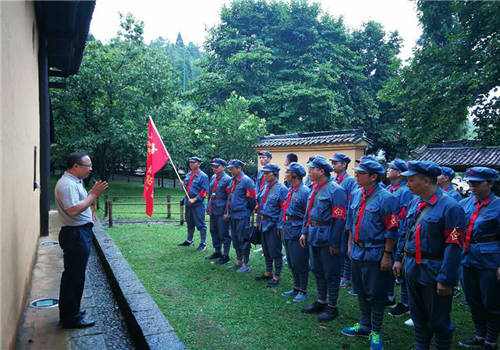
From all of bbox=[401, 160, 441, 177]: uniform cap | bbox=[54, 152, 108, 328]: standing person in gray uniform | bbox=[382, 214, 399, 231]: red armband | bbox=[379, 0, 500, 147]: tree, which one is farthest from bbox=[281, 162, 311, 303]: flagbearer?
bbox=[379, 0, 500, 147]: tree

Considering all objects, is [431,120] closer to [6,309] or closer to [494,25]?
[494,25]

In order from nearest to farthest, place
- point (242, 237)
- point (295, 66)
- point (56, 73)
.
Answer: point (242, 237) < point (56, 73) < point (295, 66)

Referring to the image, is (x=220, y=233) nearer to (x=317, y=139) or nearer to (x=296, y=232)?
(x=296, y=232)

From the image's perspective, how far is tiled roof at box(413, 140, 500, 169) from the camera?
44.3 ft

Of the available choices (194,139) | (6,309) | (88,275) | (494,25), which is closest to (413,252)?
(6,309)

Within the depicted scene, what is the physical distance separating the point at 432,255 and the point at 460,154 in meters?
13.1

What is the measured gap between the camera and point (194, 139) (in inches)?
835

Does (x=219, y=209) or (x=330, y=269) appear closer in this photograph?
(x=330, y=269)

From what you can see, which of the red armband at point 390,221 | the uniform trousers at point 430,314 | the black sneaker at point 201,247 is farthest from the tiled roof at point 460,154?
the uniform trousers at point 430,314

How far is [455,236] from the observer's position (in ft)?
10.5

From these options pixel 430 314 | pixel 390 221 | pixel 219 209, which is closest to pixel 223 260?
pixel 219 209

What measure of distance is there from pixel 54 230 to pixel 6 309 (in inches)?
287

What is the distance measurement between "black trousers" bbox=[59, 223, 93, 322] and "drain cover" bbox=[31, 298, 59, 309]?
729 millimetres

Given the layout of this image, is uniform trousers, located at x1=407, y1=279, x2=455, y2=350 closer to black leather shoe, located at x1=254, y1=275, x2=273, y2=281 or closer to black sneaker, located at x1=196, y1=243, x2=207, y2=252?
black leather shoe, located at x1=254, y1=275, x2=273, y2=281
